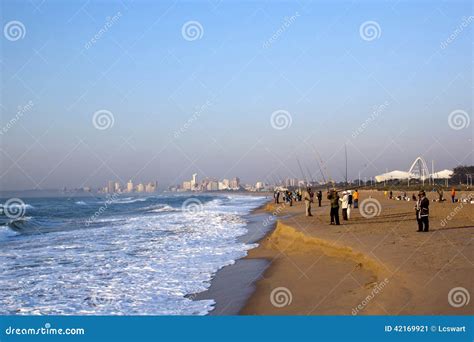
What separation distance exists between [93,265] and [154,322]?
22.1ft

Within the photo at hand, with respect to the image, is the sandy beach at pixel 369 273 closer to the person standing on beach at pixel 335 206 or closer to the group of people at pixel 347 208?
the group of people at pixel 347 208

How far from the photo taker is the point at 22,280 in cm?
1043

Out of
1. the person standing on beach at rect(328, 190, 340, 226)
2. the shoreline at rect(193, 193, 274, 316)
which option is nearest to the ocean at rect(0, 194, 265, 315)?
the shoreline at rect(193, 193, 274, 316)

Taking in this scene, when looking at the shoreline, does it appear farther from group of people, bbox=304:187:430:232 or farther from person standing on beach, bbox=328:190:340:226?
person standing on beach, bbox=328:190:340:226

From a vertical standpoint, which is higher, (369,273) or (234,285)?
(369,273)

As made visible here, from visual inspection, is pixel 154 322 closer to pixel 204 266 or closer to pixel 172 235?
pixel 204 266

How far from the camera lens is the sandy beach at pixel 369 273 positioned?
6.42 metres

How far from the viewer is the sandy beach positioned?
6422 mm

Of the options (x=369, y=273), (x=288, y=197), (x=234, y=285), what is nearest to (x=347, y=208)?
(x=369, y=273)

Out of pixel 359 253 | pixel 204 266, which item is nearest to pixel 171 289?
pixel 204 266

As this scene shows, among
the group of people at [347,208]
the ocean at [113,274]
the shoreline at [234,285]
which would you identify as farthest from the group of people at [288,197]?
the shoreline at [234,285]

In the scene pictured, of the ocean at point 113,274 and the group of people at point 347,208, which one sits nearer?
the ocean at point 113,274

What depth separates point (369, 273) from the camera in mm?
9000

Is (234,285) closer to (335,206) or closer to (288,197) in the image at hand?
(335,206)
